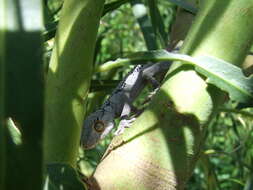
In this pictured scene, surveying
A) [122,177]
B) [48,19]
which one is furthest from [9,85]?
[48,19]

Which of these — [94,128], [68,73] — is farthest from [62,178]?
[94,128]

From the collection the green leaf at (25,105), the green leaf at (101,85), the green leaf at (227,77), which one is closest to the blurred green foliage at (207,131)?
the green leaf at (101,85)

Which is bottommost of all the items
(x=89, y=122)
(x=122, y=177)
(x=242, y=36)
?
(x=89, y=122)

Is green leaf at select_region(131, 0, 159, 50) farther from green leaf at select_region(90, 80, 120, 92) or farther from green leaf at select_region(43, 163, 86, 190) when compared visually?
green leaf at select_region(43, 163, 86, 190)

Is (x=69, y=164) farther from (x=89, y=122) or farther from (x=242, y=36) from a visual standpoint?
(x=89, y=122)

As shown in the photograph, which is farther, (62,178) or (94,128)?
(94,128)

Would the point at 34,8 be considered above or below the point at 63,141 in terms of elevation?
above

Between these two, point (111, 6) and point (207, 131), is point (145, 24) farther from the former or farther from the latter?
point (207, 131)
